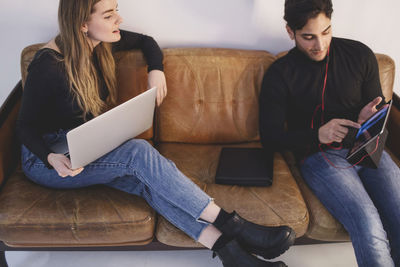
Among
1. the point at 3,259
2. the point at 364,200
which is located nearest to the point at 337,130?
the point at 364,200

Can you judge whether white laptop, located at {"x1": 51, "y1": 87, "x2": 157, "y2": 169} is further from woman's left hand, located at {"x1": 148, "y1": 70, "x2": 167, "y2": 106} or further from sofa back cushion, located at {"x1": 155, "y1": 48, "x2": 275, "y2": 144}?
sofa back cushion, located at {"x1": 155, "y1": 48, "x2": 275, "y2": 144}

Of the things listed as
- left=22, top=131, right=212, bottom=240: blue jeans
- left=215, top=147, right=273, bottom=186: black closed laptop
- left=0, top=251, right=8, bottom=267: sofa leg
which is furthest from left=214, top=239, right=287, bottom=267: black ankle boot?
left=0, top=251, right=8, bottom=267: sofa leg

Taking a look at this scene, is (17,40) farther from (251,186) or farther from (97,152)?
(251,186)

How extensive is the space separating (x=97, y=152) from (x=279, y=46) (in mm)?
1205

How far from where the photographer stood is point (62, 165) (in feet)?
4.63

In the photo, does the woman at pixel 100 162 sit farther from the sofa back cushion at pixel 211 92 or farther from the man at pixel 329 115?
the sofa back cushion at pixel 211 92

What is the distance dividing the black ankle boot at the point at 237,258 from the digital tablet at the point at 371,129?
0.56 meters

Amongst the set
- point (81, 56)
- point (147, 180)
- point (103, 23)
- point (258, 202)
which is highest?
point (103, 23)

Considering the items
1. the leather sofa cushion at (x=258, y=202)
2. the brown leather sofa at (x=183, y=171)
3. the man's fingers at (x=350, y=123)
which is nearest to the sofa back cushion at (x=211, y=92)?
the brown leather sofa at (x=183, y=171)

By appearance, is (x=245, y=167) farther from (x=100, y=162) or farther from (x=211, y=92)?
(x=100, y=162)

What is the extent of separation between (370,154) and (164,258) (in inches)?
41.6

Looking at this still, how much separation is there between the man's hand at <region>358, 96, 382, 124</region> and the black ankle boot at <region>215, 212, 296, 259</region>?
594 mm

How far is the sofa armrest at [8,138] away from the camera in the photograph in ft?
5.38

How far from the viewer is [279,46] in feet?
6.72
